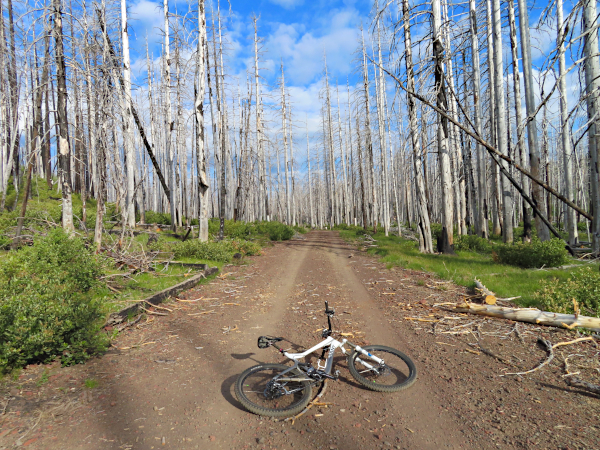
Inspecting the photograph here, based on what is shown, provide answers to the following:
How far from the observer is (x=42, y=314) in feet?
12.7

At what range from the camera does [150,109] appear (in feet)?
89.6

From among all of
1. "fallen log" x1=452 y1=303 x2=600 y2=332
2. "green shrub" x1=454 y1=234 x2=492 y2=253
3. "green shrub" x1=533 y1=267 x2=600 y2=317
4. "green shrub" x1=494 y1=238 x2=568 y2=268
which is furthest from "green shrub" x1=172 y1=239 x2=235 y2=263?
"green shrub" x1=454 y1=234 x2=492 y2=253

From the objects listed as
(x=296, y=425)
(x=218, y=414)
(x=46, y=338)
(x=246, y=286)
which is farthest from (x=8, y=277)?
(x=246, y=286)

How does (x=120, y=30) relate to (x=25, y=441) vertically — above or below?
above

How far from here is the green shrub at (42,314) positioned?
3678 mm

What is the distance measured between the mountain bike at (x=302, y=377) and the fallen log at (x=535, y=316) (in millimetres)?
2747

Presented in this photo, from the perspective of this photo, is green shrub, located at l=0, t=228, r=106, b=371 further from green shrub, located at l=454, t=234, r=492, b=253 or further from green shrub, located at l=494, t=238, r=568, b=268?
green shrub, located at l=454, t=234, r=492, b=253

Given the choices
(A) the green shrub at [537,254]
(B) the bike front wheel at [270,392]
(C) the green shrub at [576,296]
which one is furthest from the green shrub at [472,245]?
(B) the bike front wheel at [270,392]

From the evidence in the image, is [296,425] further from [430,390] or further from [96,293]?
[96,293]

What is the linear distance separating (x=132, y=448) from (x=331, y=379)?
218cm

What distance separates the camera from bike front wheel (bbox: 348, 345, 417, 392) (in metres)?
3.65

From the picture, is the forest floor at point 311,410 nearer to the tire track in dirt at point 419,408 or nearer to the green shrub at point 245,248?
the tire track in dirt at point 419,408

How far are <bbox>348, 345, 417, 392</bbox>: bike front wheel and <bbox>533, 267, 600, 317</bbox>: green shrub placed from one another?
340 centimetres

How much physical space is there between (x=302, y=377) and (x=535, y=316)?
444cm
